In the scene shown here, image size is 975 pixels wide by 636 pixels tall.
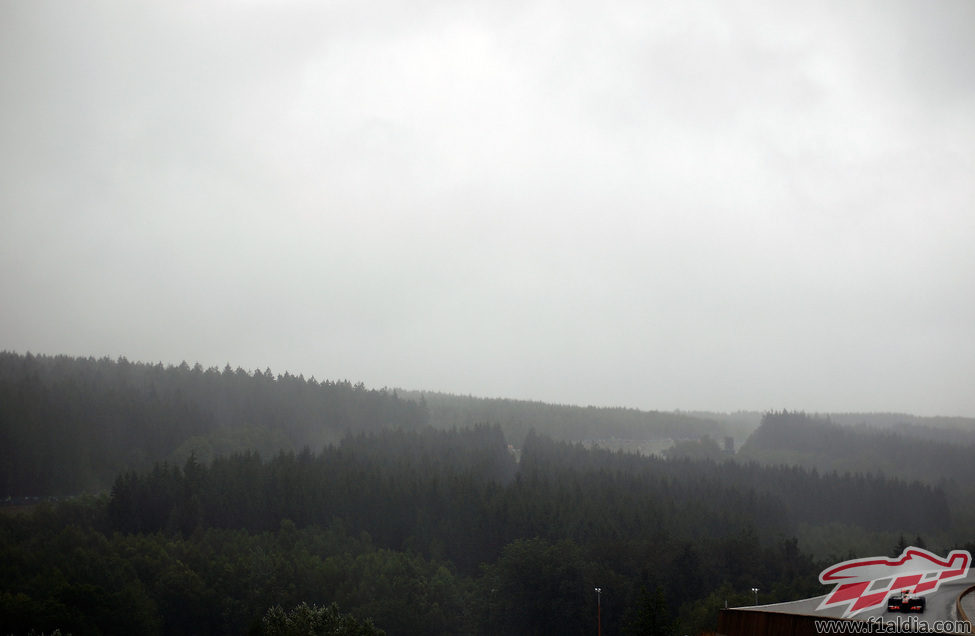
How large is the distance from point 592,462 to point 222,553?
106 m

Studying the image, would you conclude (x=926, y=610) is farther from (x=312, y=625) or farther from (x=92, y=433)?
(x=92, y=433)

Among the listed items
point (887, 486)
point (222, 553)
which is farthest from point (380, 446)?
point (887, 486)

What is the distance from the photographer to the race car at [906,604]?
26.2 metres

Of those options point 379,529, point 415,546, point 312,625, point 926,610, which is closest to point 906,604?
point 926,610

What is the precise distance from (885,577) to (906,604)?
5600mm

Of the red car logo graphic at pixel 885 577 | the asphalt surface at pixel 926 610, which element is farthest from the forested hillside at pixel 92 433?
the asphalt surface at pixel 926 610

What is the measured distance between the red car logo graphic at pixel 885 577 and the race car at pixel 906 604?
136 mm

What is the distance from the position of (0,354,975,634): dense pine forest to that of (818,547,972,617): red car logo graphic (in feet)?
95.7

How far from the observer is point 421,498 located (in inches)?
4865

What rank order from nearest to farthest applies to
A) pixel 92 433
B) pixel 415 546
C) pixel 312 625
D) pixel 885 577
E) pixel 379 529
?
1. pixel 885 577
2. pixel 312 625
3. pixel 415 546
4. pixel 379 529
5. pixel 92 433

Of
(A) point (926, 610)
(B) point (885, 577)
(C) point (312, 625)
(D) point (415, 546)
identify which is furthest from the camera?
(D) point (415, 546)

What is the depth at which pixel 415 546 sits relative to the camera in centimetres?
11281

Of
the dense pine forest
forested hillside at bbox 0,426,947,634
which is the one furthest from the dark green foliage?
forested hillside at bbox 0,426,947,634

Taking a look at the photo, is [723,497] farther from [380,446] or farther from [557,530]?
[380,446]
